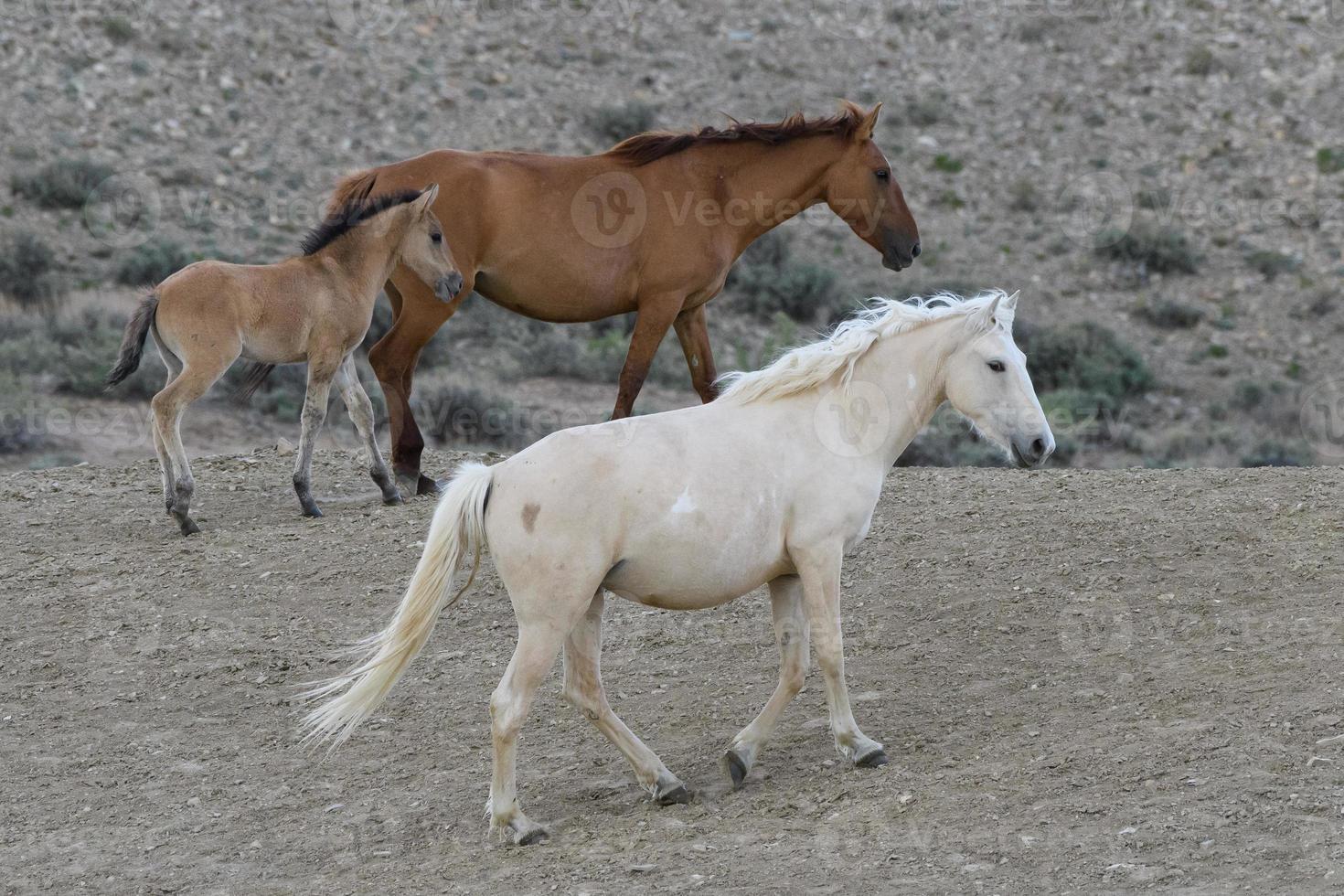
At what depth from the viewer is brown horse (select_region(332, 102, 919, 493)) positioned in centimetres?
949

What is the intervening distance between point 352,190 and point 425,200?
2.88 ft

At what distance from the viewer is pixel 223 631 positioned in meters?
7.79

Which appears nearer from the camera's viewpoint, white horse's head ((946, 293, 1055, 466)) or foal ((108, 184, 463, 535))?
white horse's head ((946, 293, 1055, 466))

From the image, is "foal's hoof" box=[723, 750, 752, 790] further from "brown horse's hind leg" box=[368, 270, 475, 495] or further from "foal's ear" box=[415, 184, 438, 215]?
"foal's ear" box=[415, 184, 438, 215]

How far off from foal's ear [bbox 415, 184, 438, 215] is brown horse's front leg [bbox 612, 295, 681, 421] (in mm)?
1504

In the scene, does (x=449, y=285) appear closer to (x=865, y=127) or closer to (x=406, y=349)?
(x=406, y=349)

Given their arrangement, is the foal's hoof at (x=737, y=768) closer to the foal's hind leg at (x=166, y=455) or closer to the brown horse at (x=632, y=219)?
the brown horse at (x=632, y=219)

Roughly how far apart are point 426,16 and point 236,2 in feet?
12.0

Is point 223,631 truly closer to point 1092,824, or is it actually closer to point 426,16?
point 1092,824

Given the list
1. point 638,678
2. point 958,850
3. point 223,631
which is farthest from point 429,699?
point 958,850

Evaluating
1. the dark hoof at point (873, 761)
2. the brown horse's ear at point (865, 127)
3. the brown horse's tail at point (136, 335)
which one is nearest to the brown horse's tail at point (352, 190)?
the brown horse's tail at point (136, 335)

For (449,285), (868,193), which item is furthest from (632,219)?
(868,193)

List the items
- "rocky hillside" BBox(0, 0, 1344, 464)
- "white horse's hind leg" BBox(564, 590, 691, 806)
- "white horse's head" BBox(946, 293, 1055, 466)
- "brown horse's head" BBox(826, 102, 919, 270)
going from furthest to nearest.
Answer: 1. "rocky hillside" BBox(0, 0, 1344, 464)
2. "brown horse's head" BBox(826, 102, 919, 270)
3. "white horse's head" BBox(946, 293, 1055, 466)
4. "white horse's hind leg" BBox(564, 590, 691, 806)

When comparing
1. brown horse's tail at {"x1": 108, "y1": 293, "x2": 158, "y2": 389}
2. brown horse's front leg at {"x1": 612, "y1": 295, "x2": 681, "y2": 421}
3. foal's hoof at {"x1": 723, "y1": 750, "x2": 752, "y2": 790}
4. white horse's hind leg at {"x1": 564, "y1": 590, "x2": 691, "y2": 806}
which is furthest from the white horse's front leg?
brown horse's tail at {"x1": 108, "y1": 293, "x2": 158, "y2": 389}
